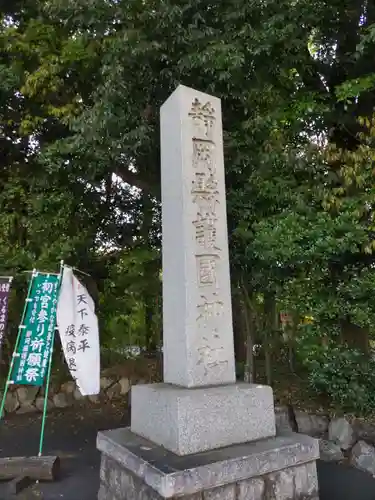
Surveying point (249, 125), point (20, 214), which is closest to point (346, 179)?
point (249, 125)

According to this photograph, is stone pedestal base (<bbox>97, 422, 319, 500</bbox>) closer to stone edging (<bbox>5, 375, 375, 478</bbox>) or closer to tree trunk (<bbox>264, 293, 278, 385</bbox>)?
stone edging (<bbox>5, 375, 375, 478</bbox>)

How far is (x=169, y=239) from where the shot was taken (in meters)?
3.36

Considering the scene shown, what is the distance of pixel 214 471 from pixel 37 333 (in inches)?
120

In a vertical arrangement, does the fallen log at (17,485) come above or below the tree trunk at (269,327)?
below

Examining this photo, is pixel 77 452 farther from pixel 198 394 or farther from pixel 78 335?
pixel 198 394

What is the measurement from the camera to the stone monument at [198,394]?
260 centimetres

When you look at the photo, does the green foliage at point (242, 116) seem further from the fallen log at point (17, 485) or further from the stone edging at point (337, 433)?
the fallen log at point (17, 485)

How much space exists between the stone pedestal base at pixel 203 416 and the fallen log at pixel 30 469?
6.09 ft

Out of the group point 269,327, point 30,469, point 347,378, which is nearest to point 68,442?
point 30,469

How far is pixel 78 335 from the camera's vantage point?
489 centimetres

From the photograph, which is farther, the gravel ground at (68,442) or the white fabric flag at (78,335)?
the white fabric flag at (78,335)

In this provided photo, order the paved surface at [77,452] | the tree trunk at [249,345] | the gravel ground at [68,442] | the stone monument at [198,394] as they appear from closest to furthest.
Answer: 1. the stone monument at [198,394]
2. the paved surface at [77,452]
3. the gravel ground at [68,442]
4. the tree trunk at [249,345]

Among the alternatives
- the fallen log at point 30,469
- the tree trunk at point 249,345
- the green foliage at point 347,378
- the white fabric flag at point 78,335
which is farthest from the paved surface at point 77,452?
the tree trunk at point 249,345

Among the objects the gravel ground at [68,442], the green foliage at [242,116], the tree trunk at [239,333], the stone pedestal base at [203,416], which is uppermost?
the green foliage at [242,116]
